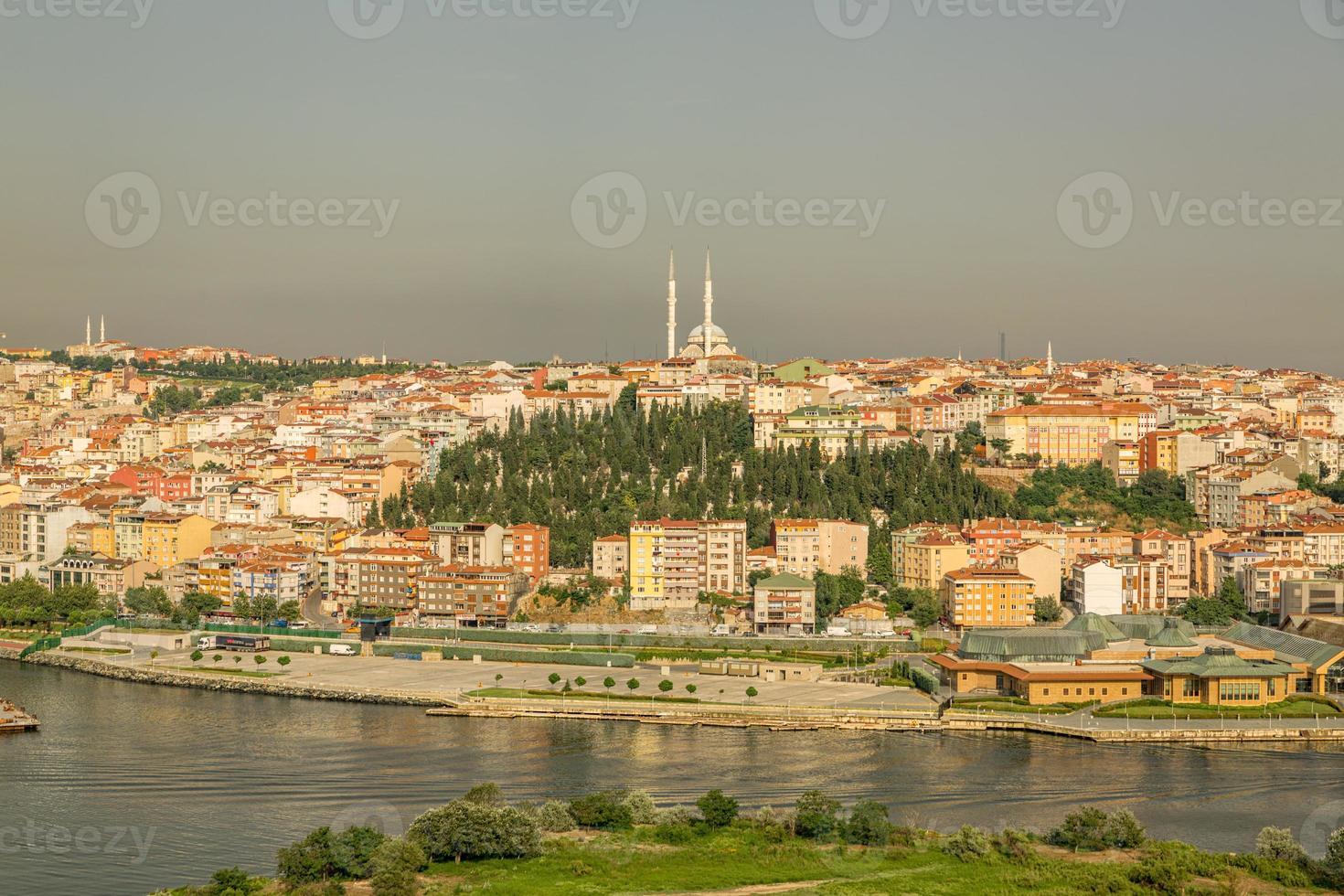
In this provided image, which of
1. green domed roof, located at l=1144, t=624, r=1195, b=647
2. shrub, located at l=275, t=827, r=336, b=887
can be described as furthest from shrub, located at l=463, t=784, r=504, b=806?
green domed roof, located at l=1144, t=624, r=1195, b=647

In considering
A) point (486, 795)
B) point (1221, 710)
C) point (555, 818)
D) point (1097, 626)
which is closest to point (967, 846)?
point (555, 818)

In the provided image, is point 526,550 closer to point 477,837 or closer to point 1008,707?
point 1008,707

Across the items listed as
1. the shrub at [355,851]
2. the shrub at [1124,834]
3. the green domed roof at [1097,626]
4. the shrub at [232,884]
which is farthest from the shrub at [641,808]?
the green domed roof at [1097,626]

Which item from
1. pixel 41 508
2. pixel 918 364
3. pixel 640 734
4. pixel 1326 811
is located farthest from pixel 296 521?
pixel 918 364

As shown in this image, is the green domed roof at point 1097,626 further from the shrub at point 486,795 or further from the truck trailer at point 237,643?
the truck trailer at point 237,643

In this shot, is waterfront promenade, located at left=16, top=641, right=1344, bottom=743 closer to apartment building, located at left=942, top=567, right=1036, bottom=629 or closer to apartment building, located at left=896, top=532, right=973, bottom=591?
apartment building, located at left=942, top=567, right=1036, bottom=629

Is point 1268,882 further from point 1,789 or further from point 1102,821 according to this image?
point 1,789
